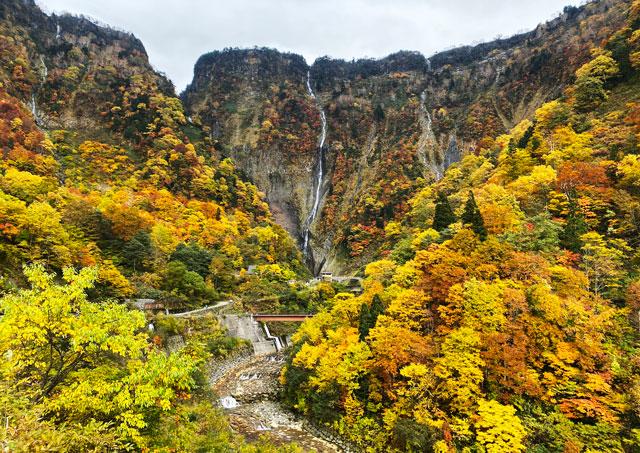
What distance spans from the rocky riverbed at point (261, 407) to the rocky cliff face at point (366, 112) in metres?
39.5

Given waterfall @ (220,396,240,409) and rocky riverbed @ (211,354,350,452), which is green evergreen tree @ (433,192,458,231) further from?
waterfall @ (220,396,240,409)

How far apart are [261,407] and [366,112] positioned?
9850 cm

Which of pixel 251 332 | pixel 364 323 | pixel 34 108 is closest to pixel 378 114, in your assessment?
pixel 34 108

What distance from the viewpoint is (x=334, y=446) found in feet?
60.2

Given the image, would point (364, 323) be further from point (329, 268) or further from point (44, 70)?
point (44, 70)

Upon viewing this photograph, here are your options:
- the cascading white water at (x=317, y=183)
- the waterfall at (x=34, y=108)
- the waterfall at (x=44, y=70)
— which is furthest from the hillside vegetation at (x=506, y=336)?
the waterfall at (x=44, y=70)

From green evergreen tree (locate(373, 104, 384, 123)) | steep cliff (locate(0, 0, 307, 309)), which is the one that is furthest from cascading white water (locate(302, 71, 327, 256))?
green evergreen tree (locate(373, 104, 384, 123))

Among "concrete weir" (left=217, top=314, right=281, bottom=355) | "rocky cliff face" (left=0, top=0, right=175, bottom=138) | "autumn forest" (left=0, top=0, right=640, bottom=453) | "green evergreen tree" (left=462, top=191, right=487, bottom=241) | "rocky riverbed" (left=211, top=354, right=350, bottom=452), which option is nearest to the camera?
"autumn forest" (left=0, top=0, right=640, bottom=453)

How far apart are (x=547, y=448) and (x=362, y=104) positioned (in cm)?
10827

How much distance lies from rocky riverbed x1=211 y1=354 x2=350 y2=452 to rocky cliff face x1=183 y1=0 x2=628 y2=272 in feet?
130

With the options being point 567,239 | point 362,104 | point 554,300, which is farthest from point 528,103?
point 554,300

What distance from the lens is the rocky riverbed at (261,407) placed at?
63.2ft

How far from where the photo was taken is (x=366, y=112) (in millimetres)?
108000

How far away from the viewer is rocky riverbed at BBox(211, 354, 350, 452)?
19.3 meters
